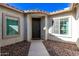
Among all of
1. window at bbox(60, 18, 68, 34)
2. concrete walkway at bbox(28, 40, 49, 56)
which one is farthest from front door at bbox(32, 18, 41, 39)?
concrete walkway at bbox(28, 40, 49, 56)

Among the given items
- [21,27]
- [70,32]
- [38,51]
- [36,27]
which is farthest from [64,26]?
[36,27]

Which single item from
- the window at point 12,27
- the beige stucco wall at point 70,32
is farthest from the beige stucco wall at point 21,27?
the beige stucco wall at point 70,32

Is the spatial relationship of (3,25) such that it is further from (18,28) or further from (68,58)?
(68,58)

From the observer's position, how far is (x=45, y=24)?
603 inches

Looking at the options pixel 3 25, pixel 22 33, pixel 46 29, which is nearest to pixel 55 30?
pixel 46 29

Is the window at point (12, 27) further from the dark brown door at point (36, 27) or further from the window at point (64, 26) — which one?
the dark brown door at point (36, 27)

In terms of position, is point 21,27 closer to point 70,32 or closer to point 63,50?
point 70,32

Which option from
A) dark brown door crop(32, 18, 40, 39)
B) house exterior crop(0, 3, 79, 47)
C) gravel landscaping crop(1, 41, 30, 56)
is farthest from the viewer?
dark brown door crop(32, 18, 40, 39)

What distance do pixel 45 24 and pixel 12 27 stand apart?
5318 millimetres

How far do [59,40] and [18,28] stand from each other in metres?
5.48

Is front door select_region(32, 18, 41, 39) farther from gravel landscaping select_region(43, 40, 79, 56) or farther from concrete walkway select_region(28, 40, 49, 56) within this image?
gravel landscaping select_region(43, 40, 79, 56)

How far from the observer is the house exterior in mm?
10297

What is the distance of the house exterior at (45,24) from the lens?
1030 cm

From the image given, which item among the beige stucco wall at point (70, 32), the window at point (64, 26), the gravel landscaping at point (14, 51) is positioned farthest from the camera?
the window at point (64, 26)
